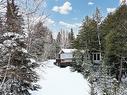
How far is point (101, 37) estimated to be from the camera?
42750mm

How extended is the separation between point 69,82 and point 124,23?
944cm

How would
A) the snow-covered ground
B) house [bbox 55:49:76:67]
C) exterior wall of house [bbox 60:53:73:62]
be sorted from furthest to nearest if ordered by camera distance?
exterior wall of house [bbox 60:53:73:62]
house [bbox 55:49:76:67]
the snow-covered ground

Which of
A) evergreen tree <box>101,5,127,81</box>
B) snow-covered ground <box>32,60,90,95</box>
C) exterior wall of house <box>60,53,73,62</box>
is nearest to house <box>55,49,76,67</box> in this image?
exterior wall of house <box>60,53,73,62</box>

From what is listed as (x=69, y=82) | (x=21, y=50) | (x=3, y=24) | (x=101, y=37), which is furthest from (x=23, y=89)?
(x=101, y=37)

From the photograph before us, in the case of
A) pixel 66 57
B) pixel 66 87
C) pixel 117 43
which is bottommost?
pixel 66 87

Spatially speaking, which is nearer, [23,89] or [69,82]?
[23,89]

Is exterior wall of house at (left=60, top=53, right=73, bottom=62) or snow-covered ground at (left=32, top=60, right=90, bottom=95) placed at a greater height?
exterior wall of house at (left=60, top=53, right=73, bottom=62)

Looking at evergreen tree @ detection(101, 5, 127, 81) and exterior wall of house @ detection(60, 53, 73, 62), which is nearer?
evergreen tree @ detection(101, 5, 127, 81)

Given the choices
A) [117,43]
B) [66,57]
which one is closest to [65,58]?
[66,57]

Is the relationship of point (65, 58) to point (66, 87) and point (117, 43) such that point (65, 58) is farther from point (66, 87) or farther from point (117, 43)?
point (66, 87)

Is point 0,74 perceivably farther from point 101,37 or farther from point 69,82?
point 101,37

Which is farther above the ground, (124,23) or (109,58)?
(124,23)

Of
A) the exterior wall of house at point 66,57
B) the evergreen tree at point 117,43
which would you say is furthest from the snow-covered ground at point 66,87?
the exterior wall of house at point 66,57

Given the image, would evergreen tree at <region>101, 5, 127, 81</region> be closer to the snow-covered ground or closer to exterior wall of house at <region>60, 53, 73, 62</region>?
the snow-covered ground
